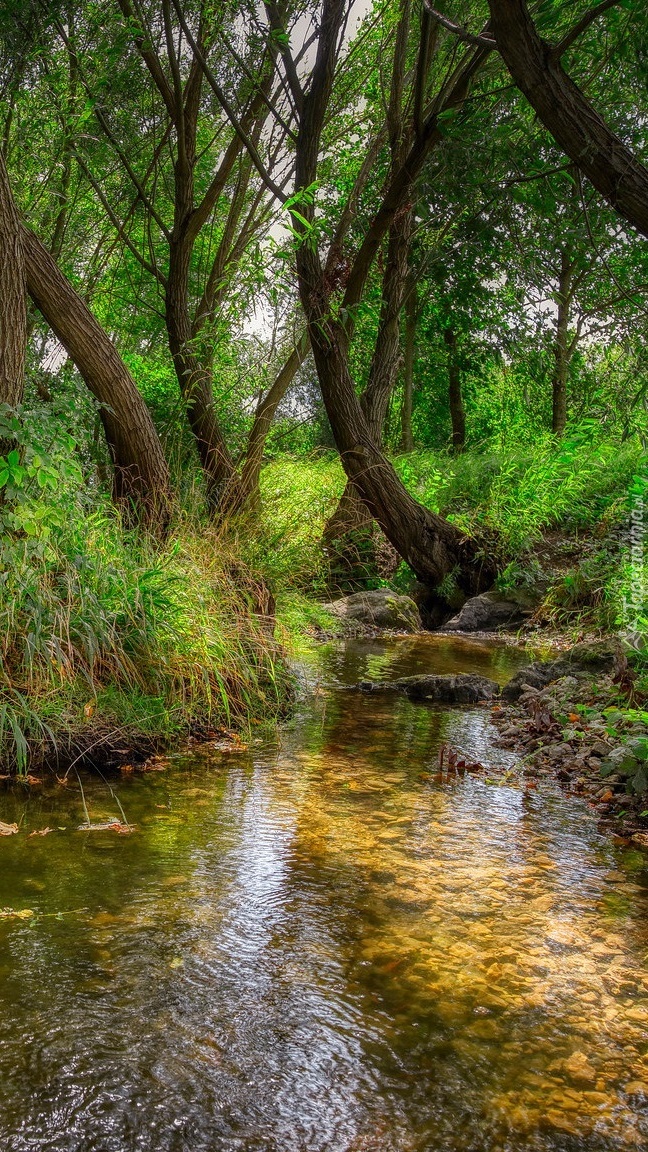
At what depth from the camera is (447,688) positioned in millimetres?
6641

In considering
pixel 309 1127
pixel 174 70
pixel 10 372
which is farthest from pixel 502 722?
pixel 174 70

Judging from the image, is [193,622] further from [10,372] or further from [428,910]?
[428,910]

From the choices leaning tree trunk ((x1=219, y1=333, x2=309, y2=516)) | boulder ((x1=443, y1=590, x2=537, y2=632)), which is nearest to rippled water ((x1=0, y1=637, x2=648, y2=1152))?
leaning tree trunk ((x1=219, y1=333, x2=309, y2=516))

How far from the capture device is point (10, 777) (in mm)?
4117

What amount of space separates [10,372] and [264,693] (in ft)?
7.89

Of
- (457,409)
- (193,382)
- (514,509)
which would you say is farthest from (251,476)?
(457,409)

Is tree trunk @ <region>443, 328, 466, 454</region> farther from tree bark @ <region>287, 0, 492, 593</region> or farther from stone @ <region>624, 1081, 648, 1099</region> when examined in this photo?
stone @ <region>624, 1081, 648, 1099</region>

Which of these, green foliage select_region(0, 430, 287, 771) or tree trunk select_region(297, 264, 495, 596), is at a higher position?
tree trunk select_region(297, 264, 495, 596)

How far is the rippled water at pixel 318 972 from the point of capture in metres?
2.02

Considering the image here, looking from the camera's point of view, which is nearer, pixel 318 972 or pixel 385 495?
pixel 318 972

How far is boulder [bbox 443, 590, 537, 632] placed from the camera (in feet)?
34.0

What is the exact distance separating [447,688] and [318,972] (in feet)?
13.5

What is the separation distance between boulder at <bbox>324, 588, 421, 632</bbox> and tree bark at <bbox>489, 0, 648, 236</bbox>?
563 centimetres

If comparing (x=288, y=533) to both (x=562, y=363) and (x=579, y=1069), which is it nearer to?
(x=579, y=1069)
